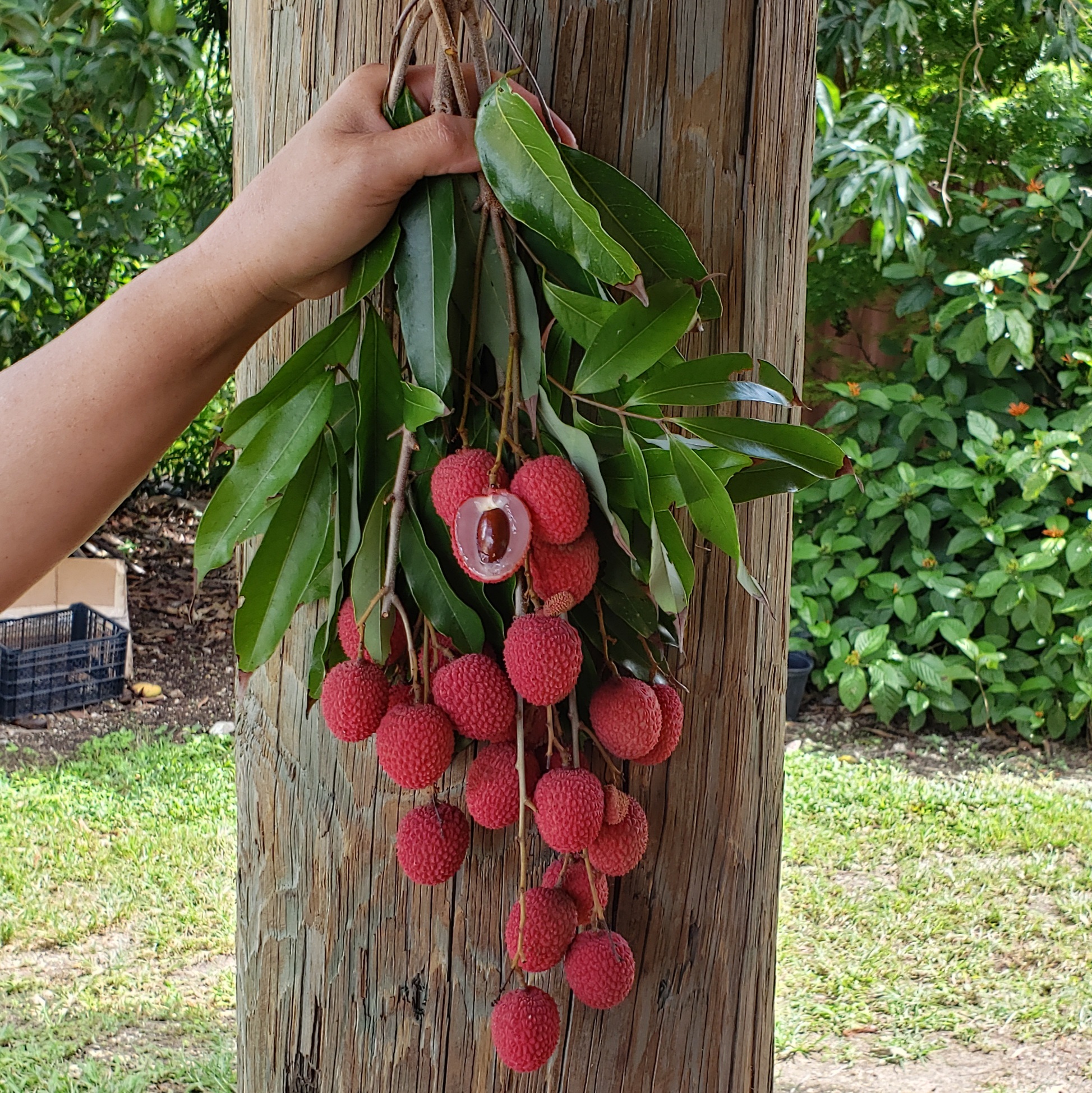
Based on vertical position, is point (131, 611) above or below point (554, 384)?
below

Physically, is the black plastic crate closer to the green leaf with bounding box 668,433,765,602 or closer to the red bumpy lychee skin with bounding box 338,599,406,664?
the red bumpy lychee skin with bounding box 338,599,406,664

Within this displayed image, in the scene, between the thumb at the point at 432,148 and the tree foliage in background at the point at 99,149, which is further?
the tree foliage in background at the point at 99,149

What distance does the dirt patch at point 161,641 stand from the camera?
3.91 meters

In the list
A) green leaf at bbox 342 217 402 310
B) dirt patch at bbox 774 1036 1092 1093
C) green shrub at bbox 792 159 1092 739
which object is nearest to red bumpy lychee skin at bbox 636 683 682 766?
green leaf at bbox 342 217 402 310

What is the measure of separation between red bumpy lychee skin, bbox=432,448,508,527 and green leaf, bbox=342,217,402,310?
0.15m

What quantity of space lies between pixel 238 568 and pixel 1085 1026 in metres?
2.27

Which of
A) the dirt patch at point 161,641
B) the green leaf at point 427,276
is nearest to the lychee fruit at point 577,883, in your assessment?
the green leaf at point 427,276

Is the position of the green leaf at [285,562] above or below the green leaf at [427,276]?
below

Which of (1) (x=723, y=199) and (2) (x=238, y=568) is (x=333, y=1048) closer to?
(2) (x=238, y=568)

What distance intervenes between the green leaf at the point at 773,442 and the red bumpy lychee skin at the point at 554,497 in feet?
0.32

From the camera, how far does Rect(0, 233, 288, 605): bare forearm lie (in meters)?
0.82

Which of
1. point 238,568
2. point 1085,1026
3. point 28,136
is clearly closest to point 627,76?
point 238,568

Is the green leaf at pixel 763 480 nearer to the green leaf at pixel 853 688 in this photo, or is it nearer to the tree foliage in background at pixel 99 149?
the tree foliage in background at pixel 99 149

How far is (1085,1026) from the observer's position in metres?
2.51
